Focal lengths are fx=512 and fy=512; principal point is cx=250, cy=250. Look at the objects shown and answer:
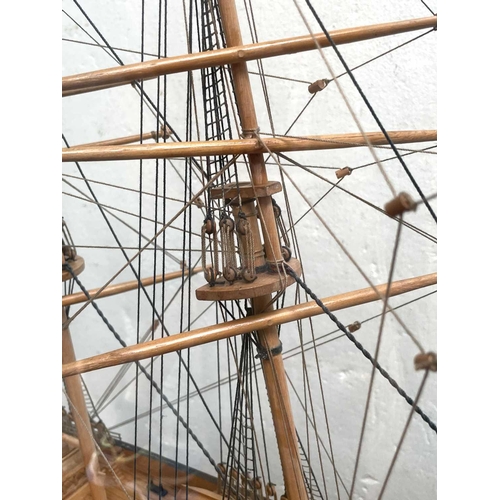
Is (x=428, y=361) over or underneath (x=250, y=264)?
underneath

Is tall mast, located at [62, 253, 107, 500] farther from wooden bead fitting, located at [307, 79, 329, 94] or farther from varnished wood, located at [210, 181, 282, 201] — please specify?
wooden bead fitting, located at [307, 79, 329, 94]

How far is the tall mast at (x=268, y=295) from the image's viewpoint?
125cm

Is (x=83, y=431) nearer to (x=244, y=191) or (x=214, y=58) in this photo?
(x=244, y=191)

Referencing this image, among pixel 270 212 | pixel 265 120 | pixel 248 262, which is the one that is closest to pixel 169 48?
pixel 265 120

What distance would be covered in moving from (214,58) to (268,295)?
1.98 ft

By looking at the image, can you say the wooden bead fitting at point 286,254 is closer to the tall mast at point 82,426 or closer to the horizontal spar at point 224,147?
the horizontal spar at point 224,147

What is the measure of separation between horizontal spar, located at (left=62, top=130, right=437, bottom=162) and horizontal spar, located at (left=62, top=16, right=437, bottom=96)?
14 centimetres

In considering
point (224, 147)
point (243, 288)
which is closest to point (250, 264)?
point (243, 288)

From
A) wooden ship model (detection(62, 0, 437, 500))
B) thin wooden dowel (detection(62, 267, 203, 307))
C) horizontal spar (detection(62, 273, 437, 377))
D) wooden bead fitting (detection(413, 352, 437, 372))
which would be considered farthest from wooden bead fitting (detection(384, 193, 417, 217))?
thin wooden dowel (detection(62, 267, 203, 307))

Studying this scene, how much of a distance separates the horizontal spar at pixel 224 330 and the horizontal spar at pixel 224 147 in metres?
0.36

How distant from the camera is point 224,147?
3.78 ft
